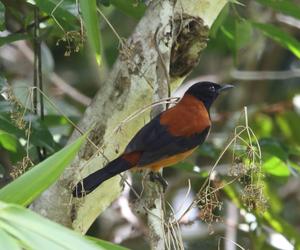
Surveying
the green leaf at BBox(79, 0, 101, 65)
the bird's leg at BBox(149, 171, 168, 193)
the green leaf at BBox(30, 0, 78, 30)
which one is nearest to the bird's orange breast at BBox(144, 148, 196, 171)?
the bird's leg at BBox(149, 171, 168, 193)

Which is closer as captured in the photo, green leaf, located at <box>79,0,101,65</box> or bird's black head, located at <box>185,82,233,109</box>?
green leaf, located at <box>79,0,101,65</box>

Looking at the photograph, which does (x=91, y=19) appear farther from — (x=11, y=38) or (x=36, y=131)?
(x=11, y=38)

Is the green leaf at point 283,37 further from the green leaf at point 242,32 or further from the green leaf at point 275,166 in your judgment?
the green leaf at point 275,166

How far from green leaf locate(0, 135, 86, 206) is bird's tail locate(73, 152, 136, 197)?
2.82 ft

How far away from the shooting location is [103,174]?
9.16ft

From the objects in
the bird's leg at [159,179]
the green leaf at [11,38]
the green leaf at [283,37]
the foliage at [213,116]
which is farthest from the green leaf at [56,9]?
the green leaf at [283,37]

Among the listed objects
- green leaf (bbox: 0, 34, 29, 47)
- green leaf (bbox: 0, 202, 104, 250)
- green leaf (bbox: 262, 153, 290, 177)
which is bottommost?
green leaf (bbox: 262, 153, 290, 177)

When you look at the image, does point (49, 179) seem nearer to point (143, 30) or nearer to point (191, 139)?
point (143, 30)

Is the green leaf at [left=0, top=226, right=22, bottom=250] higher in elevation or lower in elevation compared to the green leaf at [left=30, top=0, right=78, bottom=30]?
lower

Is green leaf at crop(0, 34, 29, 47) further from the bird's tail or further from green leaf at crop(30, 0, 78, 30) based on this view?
the bird's tail

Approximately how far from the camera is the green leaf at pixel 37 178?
1.67m

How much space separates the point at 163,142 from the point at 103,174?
0.48 m

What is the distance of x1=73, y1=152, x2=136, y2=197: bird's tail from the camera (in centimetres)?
260

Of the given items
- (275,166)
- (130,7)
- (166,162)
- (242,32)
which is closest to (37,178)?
(166,162)
